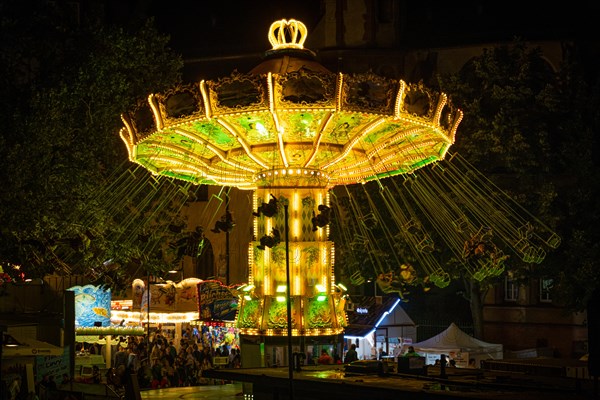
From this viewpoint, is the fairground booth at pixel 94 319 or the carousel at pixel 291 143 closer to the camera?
the carousel at pixel 291 143

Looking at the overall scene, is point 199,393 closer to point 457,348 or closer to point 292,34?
point 457,348

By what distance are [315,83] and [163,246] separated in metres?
15.6

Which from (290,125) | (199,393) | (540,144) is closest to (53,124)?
(290,125)

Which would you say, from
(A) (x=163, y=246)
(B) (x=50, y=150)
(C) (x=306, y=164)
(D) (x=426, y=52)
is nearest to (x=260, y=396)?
(C) (x=306, y=164)

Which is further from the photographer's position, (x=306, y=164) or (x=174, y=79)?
(x=174, y=79)

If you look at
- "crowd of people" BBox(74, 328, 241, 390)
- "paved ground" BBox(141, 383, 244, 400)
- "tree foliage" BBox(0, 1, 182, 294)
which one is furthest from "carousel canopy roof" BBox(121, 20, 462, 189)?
"crowd of people" BBox(74, 328, 241, 390)

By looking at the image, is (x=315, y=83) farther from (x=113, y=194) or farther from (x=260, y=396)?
(x=113, y=194)

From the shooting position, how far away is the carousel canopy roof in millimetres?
22859

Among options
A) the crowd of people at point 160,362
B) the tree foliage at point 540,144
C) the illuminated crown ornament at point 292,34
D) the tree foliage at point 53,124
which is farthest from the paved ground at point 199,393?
the tree foliage at point 540,144

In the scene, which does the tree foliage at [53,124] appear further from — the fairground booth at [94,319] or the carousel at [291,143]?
the fairground booth at [94,319]

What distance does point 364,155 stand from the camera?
27.8 meters

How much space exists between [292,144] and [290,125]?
4.23 ft

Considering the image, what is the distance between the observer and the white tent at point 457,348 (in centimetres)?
3403

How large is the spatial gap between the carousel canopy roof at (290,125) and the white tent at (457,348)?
24.7ft
